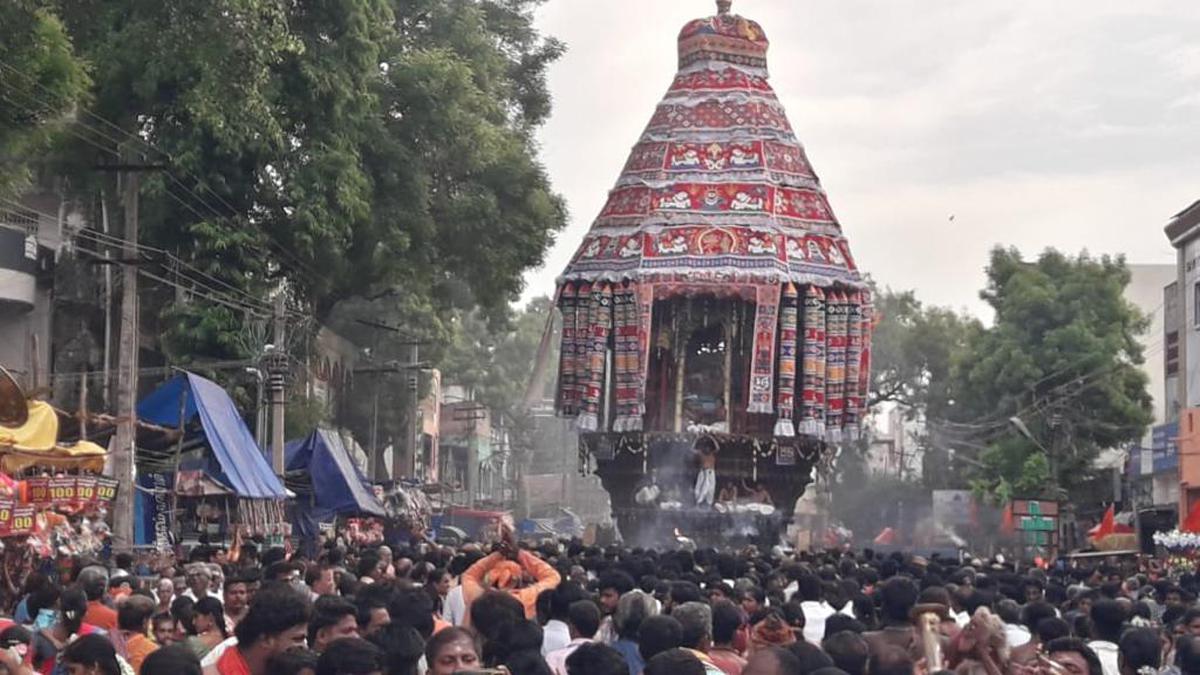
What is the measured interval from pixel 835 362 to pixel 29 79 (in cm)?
2742

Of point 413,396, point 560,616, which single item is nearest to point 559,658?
point 560,616

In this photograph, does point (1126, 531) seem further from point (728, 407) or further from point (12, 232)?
point (12, 232)

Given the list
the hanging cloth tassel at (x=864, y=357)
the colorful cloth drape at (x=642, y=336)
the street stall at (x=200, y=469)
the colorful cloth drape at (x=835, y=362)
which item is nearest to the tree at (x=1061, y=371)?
the hanging cloth tassel at (x=864, y=357)

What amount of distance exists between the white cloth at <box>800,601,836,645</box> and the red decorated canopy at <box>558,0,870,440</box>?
91.7ft

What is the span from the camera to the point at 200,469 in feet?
78.8

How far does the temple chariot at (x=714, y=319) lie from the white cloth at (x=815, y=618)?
27981 mm

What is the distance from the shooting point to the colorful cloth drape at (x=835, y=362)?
139 feet

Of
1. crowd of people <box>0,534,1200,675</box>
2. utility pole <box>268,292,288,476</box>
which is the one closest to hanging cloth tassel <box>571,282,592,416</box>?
utility pole <box>268,292,288,476</box>

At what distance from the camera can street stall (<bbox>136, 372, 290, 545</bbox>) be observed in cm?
2344

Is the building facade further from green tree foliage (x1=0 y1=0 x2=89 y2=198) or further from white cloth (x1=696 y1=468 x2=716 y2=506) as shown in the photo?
green tree foliage (x1=0 y1=0 x2=89 y2=198)

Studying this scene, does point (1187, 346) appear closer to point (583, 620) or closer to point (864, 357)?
point (864, 357)

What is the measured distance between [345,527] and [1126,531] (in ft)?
65.4

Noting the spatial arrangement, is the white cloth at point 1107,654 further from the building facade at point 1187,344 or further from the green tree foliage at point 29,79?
the building facade at point 1187,344

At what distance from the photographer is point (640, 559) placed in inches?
706
